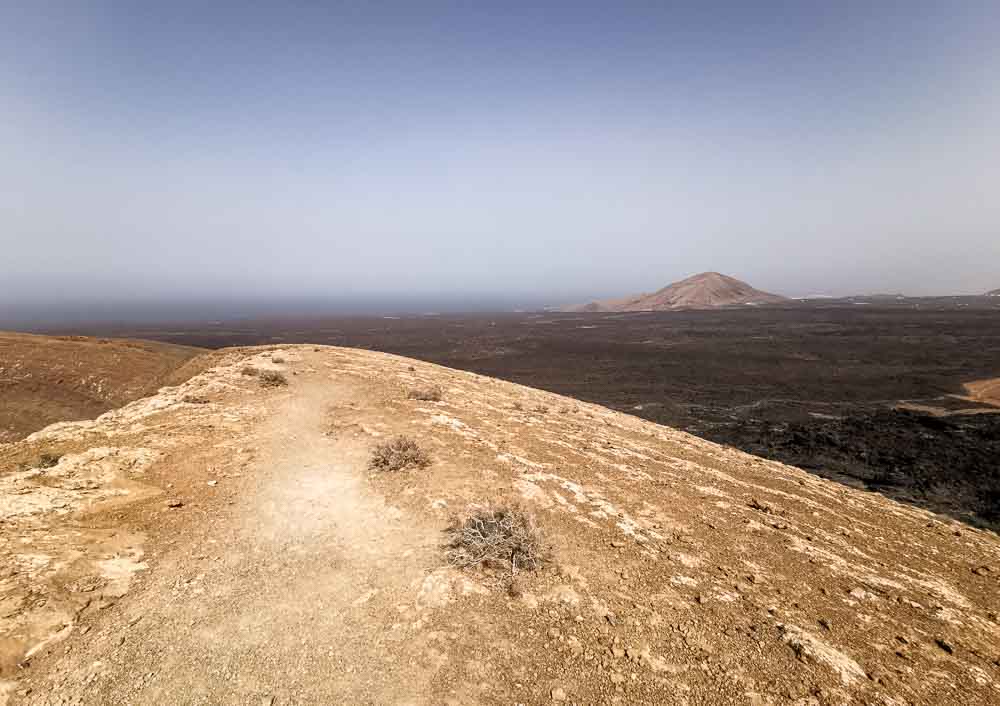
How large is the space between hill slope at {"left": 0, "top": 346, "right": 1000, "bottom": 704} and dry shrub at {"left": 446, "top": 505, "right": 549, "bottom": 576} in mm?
154

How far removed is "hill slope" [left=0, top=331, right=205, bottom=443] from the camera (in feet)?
32.2

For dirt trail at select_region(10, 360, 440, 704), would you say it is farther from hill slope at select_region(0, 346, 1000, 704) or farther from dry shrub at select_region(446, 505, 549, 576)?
dry shrub at select_region(446, 505, 549, 576)

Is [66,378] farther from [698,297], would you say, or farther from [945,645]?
[698,297]

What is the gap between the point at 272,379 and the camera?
37.9ft

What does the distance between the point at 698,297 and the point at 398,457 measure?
140972mm

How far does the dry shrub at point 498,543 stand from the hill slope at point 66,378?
34.0ft

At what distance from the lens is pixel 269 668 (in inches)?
142

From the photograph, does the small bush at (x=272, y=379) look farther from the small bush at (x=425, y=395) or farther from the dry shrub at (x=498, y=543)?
the dry shrub at (x=498, y=543)

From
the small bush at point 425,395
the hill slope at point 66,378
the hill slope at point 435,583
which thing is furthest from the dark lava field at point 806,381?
the hill slope at point 66,378

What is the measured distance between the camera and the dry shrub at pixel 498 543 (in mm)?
5012

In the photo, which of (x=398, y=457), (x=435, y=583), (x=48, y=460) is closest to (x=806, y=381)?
(x=398, y=457)

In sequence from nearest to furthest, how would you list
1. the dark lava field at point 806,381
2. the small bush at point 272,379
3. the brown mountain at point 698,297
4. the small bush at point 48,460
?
the small bush at point 48,460
the small bush at point 272,379
the dark lava field at point 806,381
the brown mountain at point 698,297

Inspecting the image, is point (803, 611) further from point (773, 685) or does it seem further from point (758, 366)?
point (758, 366)

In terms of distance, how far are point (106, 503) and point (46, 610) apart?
2.30 m
